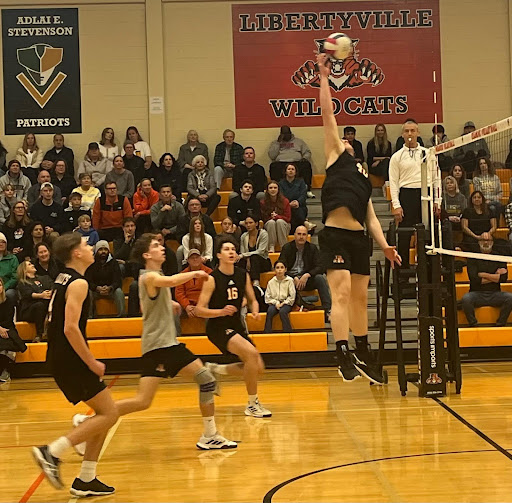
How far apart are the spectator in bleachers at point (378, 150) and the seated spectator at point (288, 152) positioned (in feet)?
4.03

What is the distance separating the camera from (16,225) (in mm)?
13953

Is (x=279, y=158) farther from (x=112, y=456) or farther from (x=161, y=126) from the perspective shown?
(x=112, y=456)

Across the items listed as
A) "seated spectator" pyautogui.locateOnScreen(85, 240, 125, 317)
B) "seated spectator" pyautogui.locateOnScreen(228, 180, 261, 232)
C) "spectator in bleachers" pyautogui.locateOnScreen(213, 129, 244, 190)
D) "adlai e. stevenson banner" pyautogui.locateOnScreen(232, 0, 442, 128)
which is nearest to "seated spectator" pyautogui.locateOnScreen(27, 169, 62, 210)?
"seated spectator" pyautogui.locateOnScreen(85, 240, 125, 317)

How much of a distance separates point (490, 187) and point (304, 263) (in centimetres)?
298

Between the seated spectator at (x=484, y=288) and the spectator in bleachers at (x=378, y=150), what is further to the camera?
the spectator in bleachers at (x=378, y=150)

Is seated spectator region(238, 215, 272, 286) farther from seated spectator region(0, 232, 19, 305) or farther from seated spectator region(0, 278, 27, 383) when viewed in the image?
seated spectator region(0, 278, 27, 383)

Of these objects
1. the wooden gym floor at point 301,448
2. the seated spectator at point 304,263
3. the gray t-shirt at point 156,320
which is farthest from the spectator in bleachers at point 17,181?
the gray t-shirt at point 156,320

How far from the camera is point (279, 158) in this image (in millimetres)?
17203

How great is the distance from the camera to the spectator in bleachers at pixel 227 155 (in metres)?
17.1

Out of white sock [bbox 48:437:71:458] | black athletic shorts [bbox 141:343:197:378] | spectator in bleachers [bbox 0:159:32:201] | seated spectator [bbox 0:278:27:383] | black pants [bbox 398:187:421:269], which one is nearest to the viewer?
white sock [bbox 48:437:71:458]

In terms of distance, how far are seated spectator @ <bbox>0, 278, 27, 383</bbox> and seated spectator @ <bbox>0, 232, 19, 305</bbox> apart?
622 mm

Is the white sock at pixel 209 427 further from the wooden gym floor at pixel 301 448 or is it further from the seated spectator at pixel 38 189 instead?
the seated spectator at pixel 38 189

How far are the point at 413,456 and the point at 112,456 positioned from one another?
2.32m

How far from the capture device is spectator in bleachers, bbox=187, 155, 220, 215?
15.6 metres
